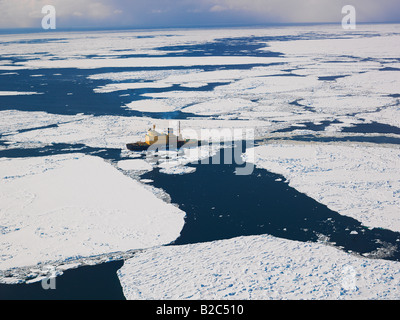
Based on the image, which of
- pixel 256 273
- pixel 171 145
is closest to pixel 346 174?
pixel 256 273

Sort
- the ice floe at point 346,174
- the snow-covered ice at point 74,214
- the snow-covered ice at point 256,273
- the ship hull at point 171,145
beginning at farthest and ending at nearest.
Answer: the ship hull at point 171,145, the ice floe at point 346,174, the snow-covered ice at point 74,214, the snow-covered ice at point 256,273

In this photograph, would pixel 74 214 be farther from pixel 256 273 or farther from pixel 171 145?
pixel 171 145

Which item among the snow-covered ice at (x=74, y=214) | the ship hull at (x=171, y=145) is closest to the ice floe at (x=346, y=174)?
the ship hull at (x=171, y=145)

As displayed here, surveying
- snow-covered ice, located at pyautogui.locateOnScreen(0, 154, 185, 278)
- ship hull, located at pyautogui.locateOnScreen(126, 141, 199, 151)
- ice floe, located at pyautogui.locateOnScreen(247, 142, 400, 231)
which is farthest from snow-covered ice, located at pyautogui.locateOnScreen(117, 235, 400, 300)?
ship hull, located at pyautogui.locateOnScreen(126, 141, 199, 151)

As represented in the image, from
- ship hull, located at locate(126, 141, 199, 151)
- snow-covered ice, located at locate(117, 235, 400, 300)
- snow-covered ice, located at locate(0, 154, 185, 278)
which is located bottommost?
snow-covered ice, located at locate(117, 235, 400, 300)

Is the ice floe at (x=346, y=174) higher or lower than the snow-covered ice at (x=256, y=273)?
higher

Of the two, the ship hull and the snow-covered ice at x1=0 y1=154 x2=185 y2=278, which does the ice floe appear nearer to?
the ship hull

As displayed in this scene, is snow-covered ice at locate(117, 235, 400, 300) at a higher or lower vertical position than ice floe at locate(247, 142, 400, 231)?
lower

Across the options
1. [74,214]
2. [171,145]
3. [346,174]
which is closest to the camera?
[74,214]

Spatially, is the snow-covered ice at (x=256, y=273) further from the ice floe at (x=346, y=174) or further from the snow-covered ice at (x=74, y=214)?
the ice floe at (x=346, y=174)

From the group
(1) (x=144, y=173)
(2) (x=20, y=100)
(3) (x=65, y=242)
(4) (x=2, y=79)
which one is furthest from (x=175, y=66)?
(3) (x=65, y=242)
